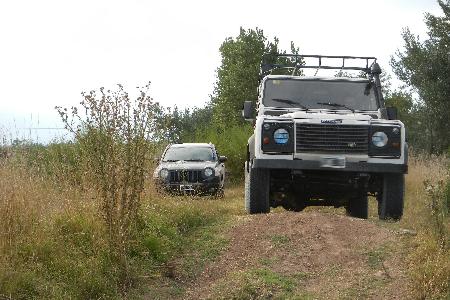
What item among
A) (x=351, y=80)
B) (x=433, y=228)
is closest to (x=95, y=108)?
(x=433, y=228)

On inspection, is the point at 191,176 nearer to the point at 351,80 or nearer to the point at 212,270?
the point at 351,80

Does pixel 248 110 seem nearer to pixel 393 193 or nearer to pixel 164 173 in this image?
pixel 393 193

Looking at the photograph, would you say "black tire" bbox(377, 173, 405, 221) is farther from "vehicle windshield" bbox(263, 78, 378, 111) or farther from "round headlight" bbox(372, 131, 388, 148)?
"vehicle windshield" bbox(263, 78, 378, 111)

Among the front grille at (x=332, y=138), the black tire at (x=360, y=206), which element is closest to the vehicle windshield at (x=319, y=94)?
the front grille at (x=332, y=138)

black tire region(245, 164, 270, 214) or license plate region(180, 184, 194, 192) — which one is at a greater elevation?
black tire region(245, 164, 270, 214)

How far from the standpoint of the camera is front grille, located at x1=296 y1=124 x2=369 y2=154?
22.7ft

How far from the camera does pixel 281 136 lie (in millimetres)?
6934

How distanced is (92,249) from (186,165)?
22.3 ft

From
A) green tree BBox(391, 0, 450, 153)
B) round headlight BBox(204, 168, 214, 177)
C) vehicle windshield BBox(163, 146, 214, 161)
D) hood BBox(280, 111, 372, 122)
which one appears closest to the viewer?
hood BBox(280, 111, 372, 122)

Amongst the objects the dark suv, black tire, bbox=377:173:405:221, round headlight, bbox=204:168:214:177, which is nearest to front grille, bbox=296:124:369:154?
black tire, bbox=377:173:405:221

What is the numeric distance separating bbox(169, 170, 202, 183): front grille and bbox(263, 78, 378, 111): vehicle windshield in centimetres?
A: 391

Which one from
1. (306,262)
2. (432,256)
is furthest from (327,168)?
(432,256)

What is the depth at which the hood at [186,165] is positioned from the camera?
11.7 meters

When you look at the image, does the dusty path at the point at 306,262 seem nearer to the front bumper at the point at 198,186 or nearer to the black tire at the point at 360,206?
the black tire at the point at 360,206
